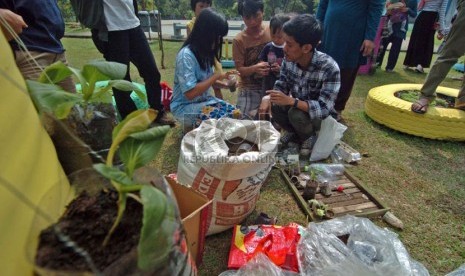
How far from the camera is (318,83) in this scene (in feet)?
8.10

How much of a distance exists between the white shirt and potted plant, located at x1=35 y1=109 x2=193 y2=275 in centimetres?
207

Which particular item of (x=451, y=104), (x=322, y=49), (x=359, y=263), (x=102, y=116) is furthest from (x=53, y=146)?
(x=451, y=104)

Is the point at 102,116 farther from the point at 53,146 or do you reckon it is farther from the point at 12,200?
the point at 12,200

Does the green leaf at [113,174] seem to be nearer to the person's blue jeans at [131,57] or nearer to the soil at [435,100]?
the person's blue jeans at [131,57]

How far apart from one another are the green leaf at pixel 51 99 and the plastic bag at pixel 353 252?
125 centimetres

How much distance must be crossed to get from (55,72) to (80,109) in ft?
0.40

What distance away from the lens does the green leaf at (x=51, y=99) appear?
27.3 inches

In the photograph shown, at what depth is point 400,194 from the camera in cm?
215

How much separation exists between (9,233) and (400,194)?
2357 millimetres

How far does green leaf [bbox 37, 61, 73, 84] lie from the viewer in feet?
2.56

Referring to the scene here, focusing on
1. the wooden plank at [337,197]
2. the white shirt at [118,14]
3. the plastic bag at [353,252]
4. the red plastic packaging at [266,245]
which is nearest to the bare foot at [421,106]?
the wooden plank at [337,197]

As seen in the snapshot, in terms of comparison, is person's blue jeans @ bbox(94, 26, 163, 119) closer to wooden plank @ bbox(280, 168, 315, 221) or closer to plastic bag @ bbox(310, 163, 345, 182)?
wooden plank @ bbox(280, 168, 315, 221)

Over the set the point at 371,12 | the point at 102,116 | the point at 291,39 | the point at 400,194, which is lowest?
the point at 400,194

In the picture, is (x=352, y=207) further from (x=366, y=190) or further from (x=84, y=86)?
(x=84, y=86)
